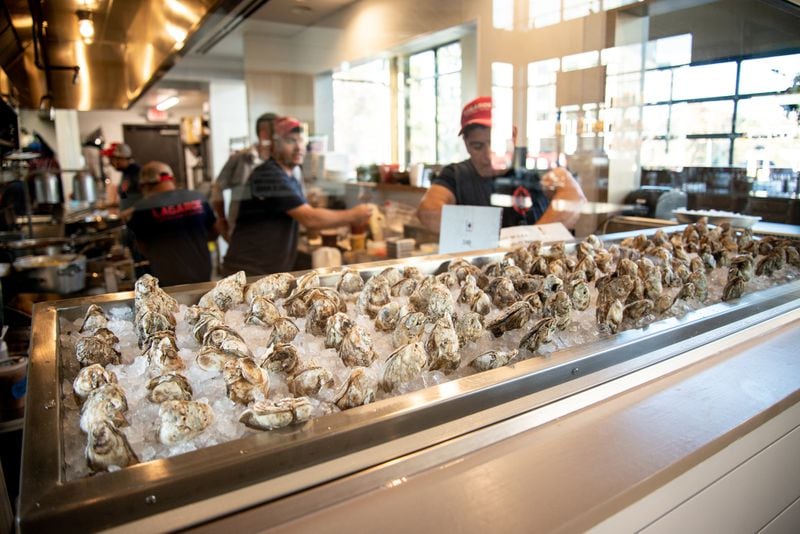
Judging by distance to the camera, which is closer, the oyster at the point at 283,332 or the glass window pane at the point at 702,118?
the oyster at the point at 283,332

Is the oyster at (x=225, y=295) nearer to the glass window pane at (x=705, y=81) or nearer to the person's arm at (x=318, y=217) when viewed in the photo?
the person's arm at (x=318, y=217)

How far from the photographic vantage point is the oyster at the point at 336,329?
0.80 metres

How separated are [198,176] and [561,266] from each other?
7360 mm

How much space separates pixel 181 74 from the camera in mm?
6617

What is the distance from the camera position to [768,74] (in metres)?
1.89

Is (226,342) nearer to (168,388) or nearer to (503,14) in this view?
(168,388)

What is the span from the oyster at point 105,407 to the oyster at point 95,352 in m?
0.14

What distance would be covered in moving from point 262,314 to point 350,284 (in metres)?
0.25

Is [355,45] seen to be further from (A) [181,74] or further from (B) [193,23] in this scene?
(B) [193,23]

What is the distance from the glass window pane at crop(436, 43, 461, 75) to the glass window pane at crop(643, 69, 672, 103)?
2011mm

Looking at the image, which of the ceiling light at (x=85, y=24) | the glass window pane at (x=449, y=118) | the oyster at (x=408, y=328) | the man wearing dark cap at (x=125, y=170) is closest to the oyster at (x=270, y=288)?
the oyster at (x=408, y=328)

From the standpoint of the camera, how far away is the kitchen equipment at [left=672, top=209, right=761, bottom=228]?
2041mm

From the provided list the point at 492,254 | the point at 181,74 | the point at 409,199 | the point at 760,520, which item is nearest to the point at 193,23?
the point at 492,254

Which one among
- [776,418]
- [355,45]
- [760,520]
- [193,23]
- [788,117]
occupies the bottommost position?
[760,520]
